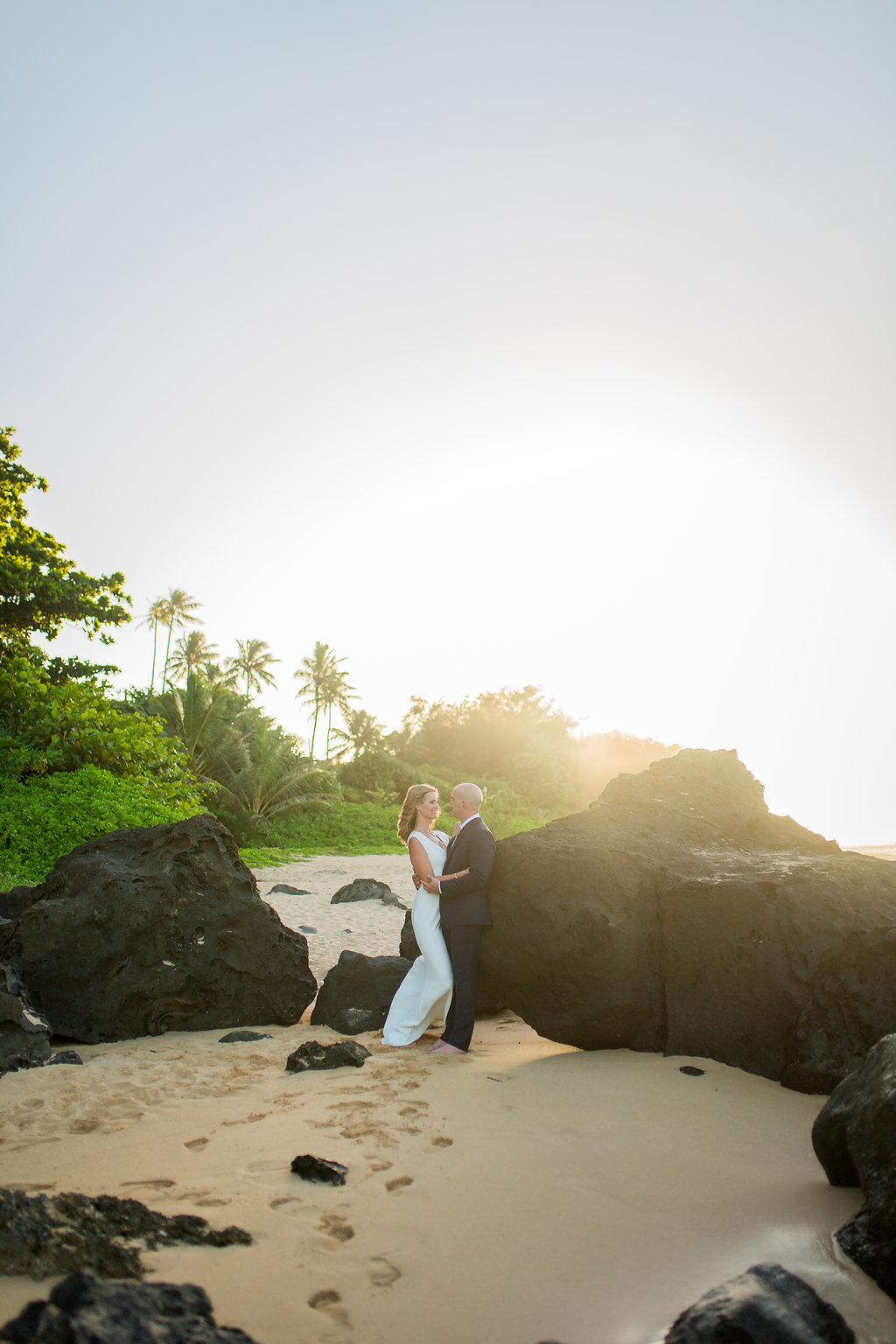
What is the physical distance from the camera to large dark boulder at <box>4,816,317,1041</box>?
5.89 metres

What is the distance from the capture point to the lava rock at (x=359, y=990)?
6.47 m

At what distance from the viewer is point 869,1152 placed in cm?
287

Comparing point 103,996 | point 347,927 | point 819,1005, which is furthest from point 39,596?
point 819,1005

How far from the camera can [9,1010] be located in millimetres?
5215

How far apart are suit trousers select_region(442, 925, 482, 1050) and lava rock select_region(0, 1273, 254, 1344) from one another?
3.54m

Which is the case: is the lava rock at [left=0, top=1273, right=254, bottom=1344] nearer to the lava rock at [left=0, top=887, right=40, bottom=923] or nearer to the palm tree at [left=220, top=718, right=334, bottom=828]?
the lava rock at [left=0, top=887, right=40, bottom=923]

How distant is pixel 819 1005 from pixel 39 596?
1400cm

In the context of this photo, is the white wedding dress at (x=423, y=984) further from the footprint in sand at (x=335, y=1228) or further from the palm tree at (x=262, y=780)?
the palm tree at (x=262, y=780)

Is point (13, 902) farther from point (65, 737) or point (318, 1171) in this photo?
point (65, 737)

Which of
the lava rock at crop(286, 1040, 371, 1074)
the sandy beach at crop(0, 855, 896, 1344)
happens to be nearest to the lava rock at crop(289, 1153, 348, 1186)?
the sandy beach at crop(0, 855, 896, 1344)

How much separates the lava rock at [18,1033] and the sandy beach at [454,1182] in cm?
21

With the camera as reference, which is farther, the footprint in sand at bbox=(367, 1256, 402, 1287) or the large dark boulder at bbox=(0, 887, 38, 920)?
the large dark boulder at bbox=(0, 887, 38, 920)

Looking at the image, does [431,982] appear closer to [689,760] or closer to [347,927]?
[689,760]

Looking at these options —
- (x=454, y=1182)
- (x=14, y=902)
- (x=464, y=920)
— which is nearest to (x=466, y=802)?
(x=464, y=920)
